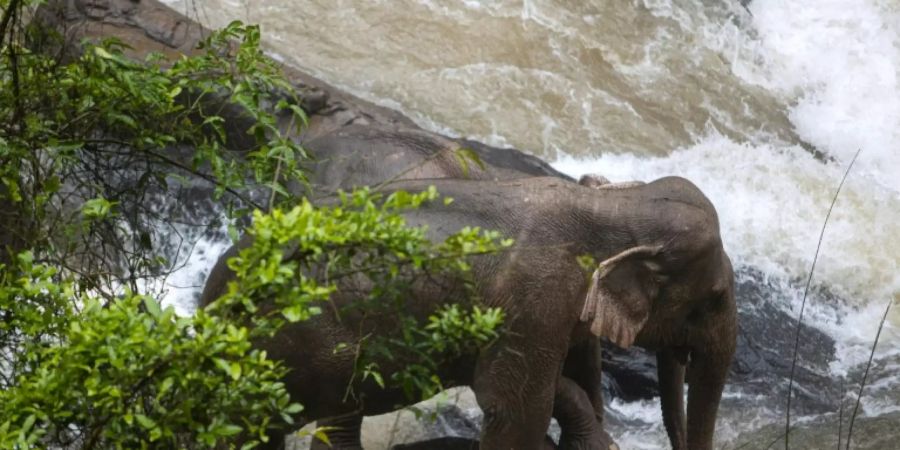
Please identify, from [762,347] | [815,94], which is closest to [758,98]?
[815,94]

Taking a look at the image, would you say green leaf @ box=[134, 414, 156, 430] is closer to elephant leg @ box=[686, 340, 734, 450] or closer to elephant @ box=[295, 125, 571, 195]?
elephant @ box=[295, 125, 571, 195]

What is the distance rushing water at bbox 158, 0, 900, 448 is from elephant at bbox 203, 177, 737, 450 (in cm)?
382

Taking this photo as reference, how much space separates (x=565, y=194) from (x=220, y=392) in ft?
7.23

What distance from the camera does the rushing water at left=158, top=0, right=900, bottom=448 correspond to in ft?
35.0

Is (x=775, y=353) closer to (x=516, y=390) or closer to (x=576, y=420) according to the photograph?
(x=576, y=420)

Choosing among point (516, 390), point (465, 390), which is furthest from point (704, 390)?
point (465, 390)

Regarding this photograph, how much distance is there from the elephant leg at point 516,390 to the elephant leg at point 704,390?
0.60 metres

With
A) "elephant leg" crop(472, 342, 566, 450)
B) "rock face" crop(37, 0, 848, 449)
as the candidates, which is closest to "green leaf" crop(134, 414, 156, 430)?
"elephant leg" crop(472, 342, 566, 450)

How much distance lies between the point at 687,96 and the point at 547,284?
6.80m

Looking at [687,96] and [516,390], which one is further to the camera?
[687,96]

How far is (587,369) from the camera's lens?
22.4 ft

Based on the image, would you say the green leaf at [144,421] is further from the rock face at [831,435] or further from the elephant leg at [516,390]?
the rock face at [831,435]

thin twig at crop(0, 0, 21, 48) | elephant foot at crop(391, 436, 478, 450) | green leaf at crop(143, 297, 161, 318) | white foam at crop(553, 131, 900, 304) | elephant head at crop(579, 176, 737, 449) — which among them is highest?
thin twig at crop(0, 0, 21, 48)

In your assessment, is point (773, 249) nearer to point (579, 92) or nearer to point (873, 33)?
point (579, 92)
